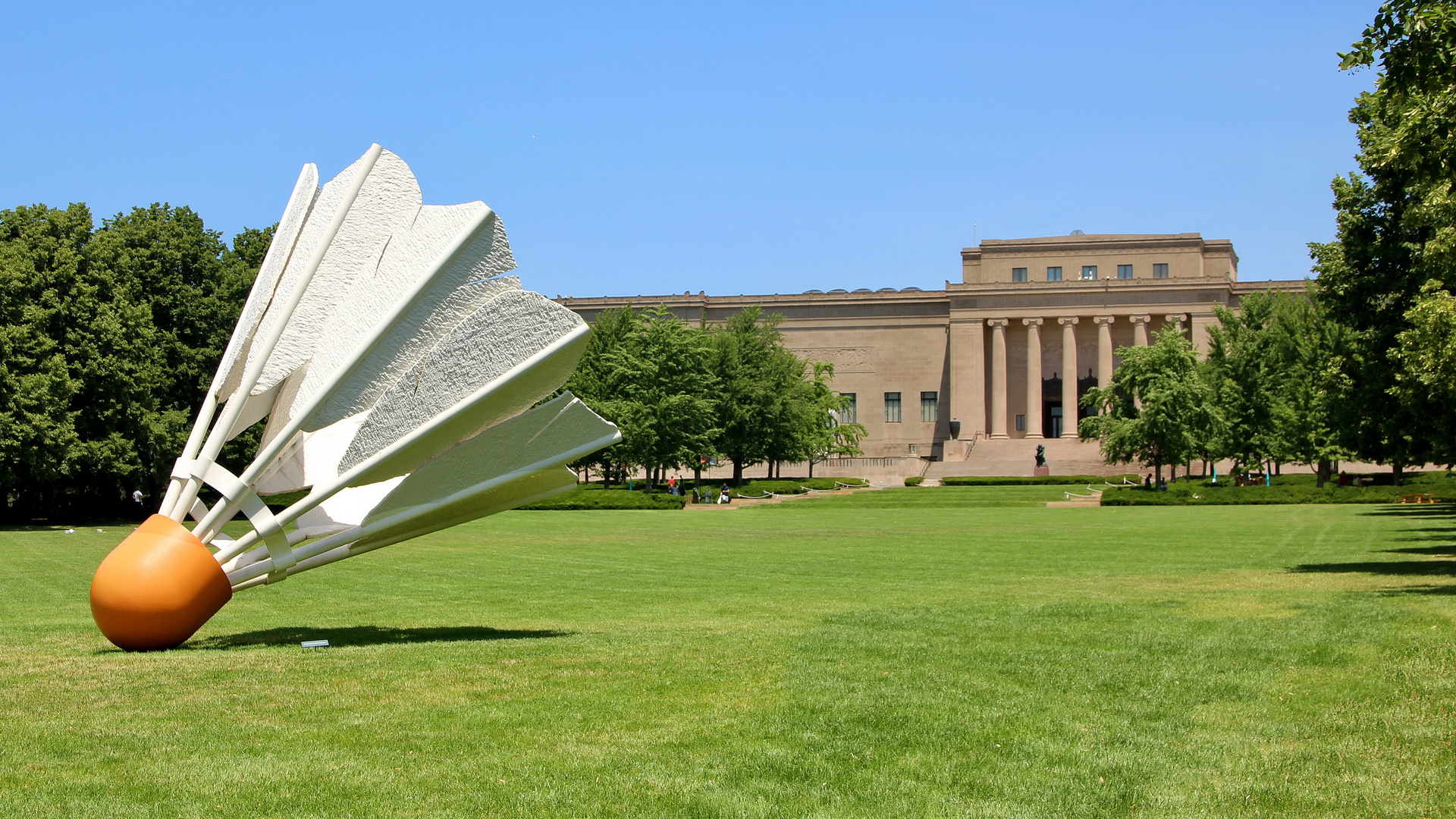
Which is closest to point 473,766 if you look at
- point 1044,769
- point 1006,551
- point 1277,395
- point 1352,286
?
point 1044,769

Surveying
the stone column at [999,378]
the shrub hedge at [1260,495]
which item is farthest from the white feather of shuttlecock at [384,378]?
the stone column at [999,378]

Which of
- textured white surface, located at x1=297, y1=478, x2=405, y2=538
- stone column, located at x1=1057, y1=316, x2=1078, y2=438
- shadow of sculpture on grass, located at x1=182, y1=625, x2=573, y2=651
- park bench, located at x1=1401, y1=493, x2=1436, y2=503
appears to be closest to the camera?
textured white surface, located at x1=297, y1=478, x2=405, y2=538

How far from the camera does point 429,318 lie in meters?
9.41

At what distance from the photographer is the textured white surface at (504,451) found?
31.2 feet

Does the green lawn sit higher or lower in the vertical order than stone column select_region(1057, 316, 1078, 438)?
lower

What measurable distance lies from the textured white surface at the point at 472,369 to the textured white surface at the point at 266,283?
1.43 m

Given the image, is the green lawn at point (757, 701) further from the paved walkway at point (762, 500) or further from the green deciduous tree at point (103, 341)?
the paved walkway at point (762, 500)

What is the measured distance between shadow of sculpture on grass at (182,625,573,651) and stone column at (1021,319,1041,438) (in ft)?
210

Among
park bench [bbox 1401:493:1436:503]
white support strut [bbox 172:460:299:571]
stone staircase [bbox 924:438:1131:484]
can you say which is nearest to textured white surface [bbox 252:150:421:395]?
white support strut [bbox 172:460:299:571]

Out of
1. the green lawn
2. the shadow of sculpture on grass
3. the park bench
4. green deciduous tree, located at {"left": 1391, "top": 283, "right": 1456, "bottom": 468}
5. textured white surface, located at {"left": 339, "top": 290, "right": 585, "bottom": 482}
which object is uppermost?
green deciduous tree, located at {"left": 1391, "top": 283, "right": 1456, "bottom": 468}

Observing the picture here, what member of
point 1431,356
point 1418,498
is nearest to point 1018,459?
point 1418,498

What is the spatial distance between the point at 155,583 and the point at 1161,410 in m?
42.9

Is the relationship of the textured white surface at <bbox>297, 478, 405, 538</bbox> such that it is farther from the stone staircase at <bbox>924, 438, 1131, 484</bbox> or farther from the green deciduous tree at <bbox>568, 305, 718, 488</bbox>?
the stone staircase at <bbox>924, 438, 1131, 484</bbox>

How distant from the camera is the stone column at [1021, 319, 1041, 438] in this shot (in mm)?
73062
